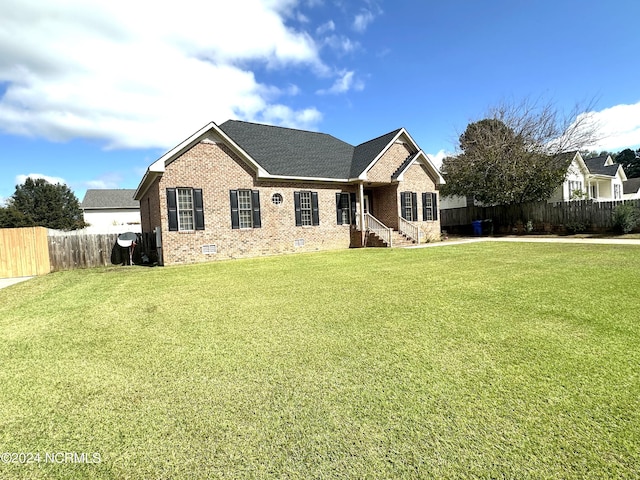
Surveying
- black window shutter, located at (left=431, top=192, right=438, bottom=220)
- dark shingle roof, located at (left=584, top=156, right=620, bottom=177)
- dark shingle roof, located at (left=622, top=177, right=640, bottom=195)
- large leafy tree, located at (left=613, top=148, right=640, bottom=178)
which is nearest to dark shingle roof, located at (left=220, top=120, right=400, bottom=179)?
black window shutter, located at (left=431, top=192, right=438, bottom=220)

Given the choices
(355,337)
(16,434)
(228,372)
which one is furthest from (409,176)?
(16,434)

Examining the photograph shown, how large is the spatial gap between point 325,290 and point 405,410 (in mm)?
4481

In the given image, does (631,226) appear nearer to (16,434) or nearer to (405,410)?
(405,410)

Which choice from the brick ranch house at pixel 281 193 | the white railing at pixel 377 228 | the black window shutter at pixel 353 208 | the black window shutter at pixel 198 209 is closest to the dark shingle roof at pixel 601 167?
the brick ranch house at pixel 281 193

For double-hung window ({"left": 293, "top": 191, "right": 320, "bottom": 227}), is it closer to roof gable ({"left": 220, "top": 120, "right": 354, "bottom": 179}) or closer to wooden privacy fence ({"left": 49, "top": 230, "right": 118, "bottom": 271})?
roof gable ({"left": 220, "top": 120, "right": 354, "bottom": 179})

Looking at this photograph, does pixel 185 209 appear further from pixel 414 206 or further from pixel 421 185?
pixel 421 185

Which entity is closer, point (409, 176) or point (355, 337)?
point (355, 337)

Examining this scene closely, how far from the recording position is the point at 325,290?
698 cm

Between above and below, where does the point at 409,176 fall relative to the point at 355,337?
above

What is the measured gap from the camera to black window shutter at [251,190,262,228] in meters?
15.1

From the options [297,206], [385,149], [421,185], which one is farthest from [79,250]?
[421,185]

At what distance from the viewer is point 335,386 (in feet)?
9.66

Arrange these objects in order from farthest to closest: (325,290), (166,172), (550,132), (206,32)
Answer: (550,132) < (166,172) < (206,32) < (325,290)

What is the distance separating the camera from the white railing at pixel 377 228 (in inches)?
667
